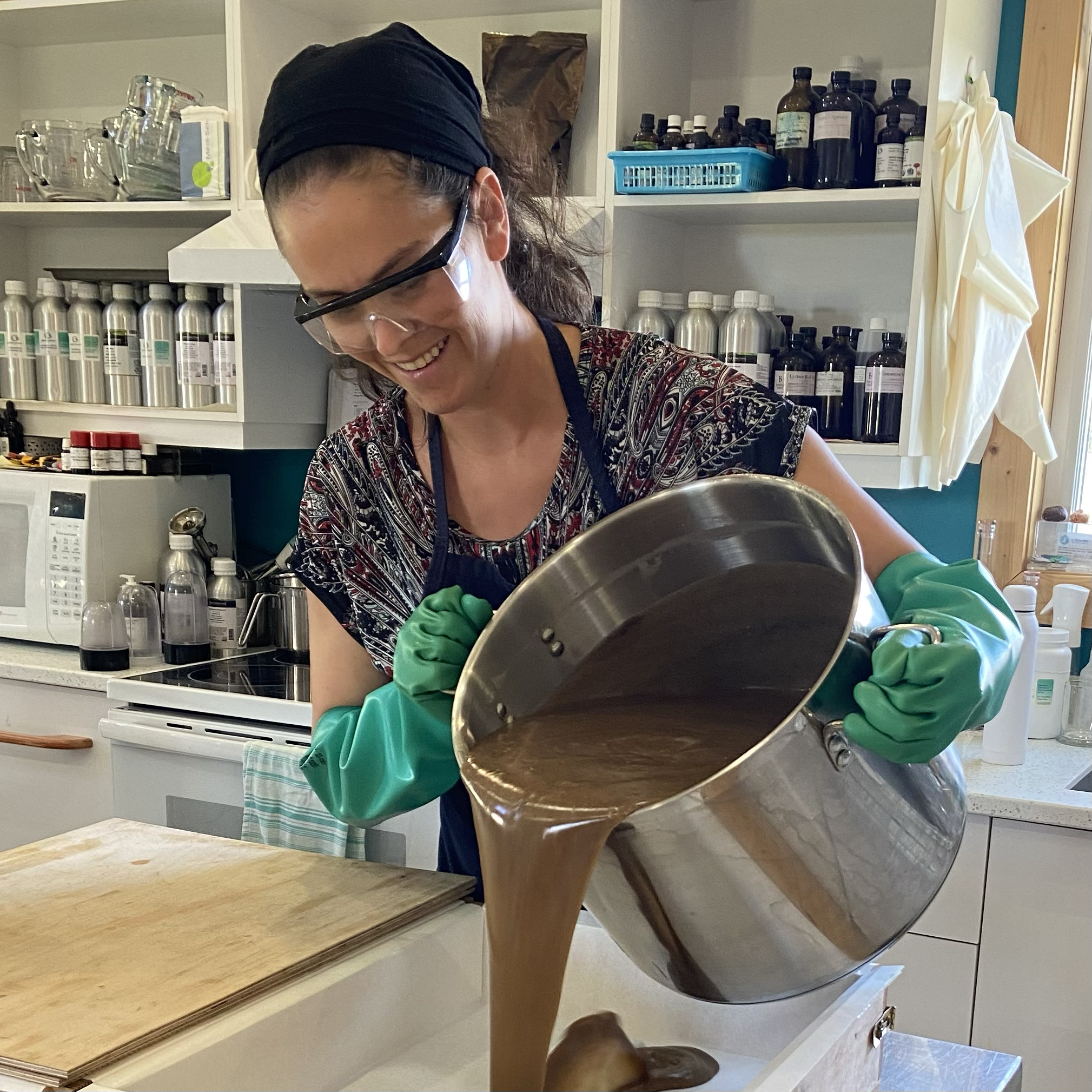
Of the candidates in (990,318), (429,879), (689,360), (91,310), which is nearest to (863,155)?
(990,318)

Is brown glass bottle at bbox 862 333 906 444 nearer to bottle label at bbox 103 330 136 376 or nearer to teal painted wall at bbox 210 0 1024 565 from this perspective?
teal painted wall at bbox 210 0 1024 565

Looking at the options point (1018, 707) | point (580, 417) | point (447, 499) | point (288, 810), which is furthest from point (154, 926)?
point (1018, 707)

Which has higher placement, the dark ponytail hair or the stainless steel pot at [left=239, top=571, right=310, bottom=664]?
the dark ponytail hair

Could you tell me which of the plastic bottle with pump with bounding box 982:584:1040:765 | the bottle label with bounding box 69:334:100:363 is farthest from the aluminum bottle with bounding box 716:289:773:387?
the bottle label with bounding box 69:334:100:363

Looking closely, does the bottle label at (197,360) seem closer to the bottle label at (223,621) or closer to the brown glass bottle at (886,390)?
the bottle label at (223,621)

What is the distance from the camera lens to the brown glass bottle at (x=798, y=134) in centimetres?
206

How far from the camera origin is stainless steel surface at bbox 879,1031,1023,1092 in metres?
0.92

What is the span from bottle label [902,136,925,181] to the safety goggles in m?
1.15

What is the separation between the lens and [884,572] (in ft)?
3.50

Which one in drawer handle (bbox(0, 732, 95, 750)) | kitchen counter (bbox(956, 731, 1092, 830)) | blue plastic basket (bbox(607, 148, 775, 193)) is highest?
blue plastic basket (bbox(607, 148, 775, 193))

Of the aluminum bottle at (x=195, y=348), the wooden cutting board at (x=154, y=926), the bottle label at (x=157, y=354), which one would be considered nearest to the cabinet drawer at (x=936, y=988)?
the wooden cutting board at (x=154, y=926)

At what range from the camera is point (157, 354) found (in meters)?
2.66

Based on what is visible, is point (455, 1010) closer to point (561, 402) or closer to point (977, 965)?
point (561, 402)

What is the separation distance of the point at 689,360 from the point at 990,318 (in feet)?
3.30
